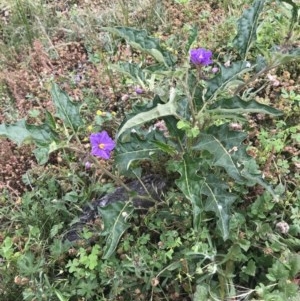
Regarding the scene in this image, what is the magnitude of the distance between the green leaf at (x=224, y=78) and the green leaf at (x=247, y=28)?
107 millimetres

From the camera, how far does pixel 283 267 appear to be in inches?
87.2

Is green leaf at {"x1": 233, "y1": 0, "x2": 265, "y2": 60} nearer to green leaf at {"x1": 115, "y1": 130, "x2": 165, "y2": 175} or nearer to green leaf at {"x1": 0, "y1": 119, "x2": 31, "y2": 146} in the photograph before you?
green leaf at {"x1": 115, "y1": 130, "x2": 165, "y2": 175}

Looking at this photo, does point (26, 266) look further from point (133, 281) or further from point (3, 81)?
point (3, 81)

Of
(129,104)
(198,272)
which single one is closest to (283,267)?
(198,272)

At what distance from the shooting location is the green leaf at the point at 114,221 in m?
2.22

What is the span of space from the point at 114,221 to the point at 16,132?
1.94 feet

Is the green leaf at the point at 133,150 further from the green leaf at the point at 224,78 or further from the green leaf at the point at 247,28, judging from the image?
the green leaf at the point at 247,28

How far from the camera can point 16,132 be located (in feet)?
6.89

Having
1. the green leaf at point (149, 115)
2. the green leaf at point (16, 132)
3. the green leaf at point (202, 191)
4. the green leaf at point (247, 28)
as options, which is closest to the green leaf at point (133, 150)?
the green leaf at point (202, 191)

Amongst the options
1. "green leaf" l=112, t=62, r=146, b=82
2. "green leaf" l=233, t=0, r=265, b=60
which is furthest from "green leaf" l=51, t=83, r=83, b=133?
"green leaf" l=233, t=0, r=265, b=60

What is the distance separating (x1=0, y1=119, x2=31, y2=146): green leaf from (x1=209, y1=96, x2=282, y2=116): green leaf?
77 cm

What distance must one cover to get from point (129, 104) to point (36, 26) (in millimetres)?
1350

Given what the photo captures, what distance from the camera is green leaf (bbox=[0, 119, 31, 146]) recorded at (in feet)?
6.78

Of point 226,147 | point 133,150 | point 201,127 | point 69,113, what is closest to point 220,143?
point 226,147
